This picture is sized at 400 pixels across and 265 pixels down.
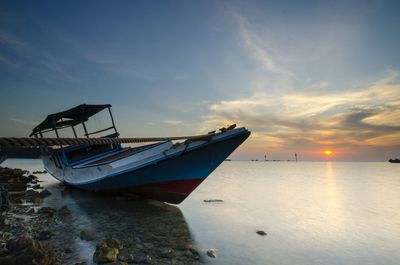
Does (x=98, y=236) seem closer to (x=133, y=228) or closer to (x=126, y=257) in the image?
(x=133, y=228)

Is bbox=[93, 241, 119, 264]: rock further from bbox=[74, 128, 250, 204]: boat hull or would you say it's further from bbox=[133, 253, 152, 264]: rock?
bbox=[74, 128, 250, 204]: boat hull

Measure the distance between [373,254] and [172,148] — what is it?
26.5ft

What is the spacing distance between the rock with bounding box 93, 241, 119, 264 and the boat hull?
16.7 ft

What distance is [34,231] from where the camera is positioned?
773cm

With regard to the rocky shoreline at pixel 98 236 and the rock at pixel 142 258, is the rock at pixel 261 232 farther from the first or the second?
the rock at pixel 142 258

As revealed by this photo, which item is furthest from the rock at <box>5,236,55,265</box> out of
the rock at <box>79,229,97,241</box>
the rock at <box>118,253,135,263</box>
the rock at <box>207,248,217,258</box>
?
the rock at <box>207,248,217,258</box>

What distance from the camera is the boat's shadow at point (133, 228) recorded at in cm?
657

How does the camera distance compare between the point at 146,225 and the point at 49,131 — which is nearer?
the point at 146,225

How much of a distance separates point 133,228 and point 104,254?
2.96m

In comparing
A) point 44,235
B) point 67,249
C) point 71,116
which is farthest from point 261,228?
point 71,116

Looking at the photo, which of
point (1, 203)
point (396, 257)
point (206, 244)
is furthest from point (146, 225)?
point (396, 257)

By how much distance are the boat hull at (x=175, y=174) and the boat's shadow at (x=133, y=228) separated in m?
0.84

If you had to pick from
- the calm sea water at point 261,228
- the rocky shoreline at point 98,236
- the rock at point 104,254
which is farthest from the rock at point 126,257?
the calm sea water at point 261,228

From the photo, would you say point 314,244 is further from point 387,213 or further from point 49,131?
point 49,131
